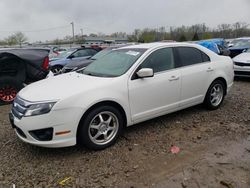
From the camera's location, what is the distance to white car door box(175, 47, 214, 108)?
191 inches

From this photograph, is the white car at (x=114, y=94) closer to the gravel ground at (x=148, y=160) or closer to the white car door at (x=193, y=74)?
the white car door at (x=193, y=74)

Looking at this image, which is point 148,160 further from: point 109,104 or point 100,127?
point 109,104

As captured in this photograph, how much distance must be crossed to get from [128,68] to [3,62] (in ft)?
15.0

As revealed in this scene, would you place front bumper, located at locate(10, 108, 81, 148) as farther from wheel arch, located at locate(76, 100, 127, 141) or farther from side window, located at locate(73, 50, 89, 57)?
side window, located at locate(73, 50, 89, 57)

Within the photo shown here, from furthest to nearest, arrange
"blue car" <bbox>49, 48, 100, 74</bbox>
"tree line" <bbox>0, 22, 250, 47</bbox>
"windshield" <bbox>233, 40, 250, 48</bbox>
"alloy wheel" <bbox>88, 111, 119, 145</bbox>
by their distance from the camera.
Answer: "tree line" <bbox>0, 22, 250, 47</bbox> → "windshield" <bbox>233, 40, 250, 48</bbox> → "blue car" <bbox>49, 48, 100, 74</bbox> → "alloy wheel" <bbox>88, 111, 119, 145</bbox>

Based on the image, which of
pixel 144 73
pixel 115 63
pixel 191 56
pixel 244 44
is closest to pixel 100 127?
pixel 144 73

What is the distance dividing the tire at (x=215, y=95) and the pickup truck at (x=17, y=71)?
15.4 feet

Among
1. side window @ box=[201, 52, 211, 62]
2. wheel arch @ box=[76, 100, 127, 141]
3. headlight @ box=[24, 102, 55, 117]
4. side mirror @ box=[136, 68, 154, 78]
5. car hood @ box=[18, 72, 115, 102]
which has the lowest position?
wheel arch @ box=[76, 100, 127, 141]

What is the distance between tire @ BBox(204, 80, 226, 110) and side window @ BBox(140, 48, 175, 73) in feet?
4.05

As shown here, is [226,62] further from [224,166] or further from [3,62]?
[3,62]

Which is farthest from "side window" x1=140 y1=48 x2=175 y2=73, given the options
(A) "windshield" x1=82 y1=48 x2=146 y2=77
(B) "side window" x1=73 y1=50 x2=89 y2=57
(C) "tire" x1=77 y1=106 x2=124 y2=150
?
(B) "side window" x1=73 y1=50 x2=89 y2=57

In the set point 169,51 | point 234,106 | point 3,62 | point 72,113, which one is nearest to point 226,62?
point 234,106

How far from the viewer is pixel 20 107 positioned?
3678 mm

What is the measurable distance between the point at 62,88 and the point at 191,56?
8.89ft
